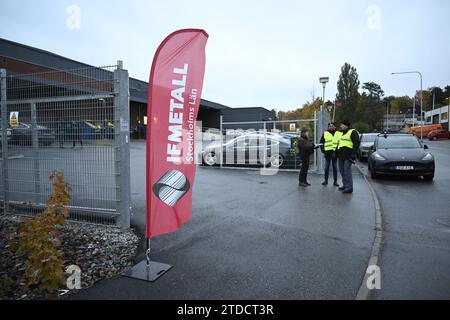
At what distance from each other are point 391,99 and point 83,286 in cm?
14388

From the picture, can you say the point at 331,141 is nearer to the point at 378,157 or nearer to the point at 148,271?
the point at 378,157

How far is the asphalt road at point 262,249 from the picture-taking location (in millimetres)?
3289

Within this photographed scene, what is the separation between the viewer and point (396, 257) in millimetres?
4129

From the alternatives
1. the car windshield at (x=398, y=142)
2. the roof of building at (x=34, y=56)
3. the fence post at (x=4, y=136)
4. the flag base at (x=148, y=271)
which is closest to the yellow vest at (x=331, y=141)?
the car windshield at (x=398, y=142)

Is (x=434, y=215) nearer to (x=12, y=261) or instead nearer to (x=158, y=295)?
(x=158, y=295)

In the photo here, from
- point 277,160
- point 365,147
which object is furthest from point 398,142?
point 365,147

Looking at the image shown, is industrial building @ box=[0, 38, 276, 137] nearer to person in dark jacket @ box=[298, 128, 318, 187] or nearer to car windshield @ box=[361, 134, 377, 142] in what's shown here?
person in dark jacket @ box=[298, 128, 318, 187]

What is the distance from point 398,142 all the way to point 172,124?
1022 centimetres

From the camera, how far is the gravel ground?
3324mm

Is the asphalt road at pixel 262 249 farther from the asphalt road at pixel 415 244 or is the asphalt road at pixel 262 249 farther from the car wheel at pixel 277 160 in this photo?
the car wheel at pixel 277 160

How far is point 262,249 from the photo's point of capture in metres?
4.41

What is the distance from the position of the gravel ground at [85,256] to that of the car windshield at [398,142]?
32.0 feet
